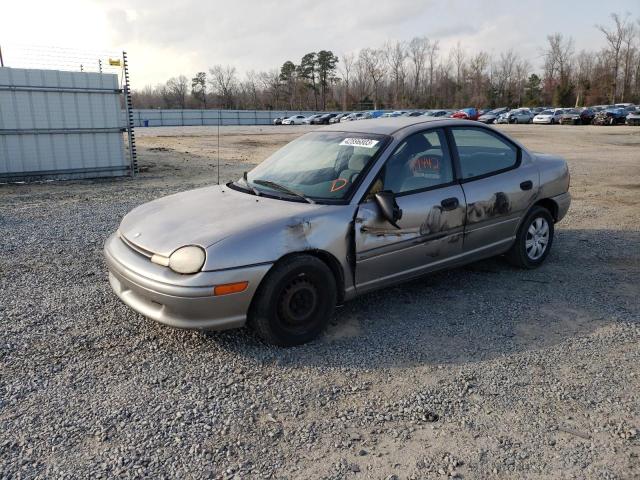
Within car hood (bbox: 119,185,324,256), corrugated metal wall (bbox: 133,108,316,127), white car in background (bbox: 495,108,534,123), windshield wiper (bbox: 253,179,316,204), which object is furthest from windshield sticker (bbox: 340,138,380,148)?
corrugated metal wall (bbox: 133,108,316,127)

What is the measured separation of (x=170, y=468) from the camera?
260 cm

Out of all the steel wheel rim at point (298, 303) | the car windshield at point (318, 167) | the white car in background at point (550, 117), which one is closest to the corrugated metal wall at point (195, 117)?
the white car in background at point (550, 117)

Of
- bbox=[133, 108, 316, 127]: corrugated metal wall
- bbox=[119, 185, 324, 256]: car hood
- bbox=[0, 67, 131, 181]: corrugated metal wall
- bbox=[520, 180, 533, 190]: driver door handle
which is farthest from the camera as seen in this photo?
bbox=[133, 108, 316, 127]: corrugated metal wall

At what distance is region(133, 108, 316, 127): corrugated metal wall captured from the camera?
62.8 metres

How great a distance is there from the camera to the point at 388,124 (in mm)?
4801

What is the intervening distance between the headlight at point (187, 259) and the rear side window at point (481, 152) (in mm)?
2549

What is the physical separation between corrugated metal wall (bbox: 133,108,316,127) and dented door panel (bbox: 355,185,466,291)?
198ft

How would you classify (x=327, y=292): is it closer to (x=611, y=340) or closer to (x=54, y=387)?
(x=54, y=387)

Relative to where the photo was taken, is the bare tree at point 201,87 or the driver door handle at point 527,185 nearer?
the driver door handle at point 527,185

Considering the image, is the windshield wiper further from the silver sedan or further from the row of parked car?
the row of parked car

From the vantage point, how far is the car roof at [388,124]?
4.65 m

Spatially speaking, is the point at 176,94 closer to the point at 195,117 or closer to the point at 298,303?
the point at 195,117

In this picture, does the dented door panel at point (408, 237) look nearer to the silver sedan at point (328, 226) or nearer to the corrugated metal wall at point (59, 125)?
the silver sedan at point (328, 226)

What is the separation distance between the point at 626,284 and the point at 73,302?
5239 millimetres
